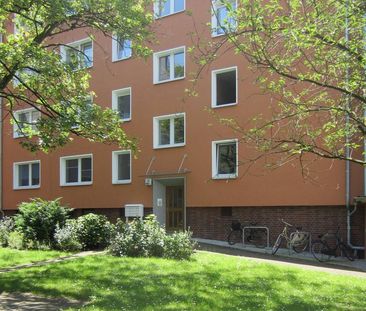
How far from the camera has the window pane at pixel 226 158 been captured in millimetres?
22517

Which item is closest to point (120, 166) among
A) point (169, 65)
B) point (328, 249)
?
point (169, 65)

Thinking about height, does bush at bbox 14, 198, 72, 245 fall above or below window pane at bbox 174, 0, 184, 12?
below

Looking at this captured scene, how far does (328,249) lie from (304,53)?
10.6m

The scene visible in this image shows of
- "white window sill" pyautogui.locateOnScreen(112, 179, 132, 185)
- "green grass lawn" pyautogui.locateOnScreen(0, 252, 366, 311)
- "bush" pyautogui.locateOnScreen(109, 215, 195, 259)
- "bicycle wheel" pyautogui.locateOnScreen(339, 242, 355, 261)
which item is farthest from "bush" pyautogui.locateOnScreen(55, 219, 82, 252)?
"white window sill" pyautogui.locateOnScreen(112, 179, 132, 185)

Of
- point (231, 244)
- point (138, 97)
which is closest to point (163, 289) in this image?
point (231, 244)

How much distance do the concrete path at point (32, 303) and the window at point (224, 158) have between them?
13247 millimetres

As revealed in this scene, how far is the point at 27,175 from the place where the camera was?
31.9m

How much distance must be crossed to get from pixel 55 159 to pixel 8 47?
1762cm

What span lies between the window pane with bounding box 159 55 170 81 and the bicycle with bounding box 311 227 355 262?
1035 cm

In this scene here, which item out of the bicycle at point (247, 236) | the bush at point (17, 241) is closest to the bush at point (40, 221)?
the bush at point (17, 241)

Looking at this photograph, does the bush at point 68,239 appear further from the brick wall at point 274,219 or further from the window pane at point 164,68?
the window pane at point 164,68

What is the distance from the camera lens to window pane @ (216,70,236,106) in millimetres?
23000

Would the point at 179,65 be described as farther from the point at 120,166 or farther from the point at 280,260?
the point at 280,260

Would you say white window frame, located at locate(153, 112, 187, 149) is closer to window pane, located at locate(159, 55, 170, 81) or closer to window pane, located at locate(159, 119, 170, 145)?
window pane, located at locate(159, 119, 170, 145)
